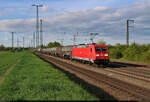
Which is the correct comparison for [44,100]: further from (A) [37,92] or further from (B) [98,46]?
(B) [98,46]

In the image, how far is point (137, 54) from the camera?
1298 inches

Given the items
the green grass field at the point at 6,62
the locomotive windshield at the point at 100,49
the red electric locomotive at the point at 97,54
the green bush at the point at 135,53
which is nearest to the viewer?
the green grass field at the point at 6,62

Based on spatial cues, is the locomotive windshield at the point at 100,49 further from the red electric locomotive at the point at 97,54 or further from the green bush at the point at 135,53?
the green bush at the point at 135,53

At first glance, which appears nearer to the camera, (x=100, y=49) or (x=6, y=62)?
(x=100, y=49)

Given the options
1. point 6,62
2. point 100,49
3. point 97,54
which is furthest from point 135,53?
point 6,62

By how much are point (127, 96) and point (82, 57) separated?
58.9ft

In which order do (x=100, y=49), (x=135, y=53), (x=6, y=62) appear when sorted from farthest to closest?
1. (x=135, y=53)
2. (x=6, y=62)
3. (x=100, y=49)

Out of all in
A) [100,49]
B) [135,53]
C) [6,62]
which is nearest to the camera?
[100,49]

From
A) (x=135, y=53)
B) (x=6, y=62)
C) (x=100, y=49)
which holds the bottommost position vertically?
(x=6, y=62)

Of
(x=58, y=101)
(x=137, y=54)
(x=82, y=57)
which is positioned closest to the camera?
(x=58, y=101)

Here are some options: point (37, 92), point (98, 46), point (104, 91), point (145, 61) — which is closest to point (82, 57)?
point (98, 46)

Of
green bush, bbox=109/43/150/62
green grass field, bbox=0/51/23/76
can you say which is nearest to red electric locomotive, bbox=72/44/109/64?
green bush, bbox=109/43/150/62

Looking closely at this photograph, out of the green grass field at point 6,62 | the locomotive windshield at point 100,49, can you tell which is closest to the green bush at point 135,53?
the locomotive windshield at point 100,49

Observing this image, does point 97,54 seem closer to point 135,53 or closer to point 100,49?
point 100,49
